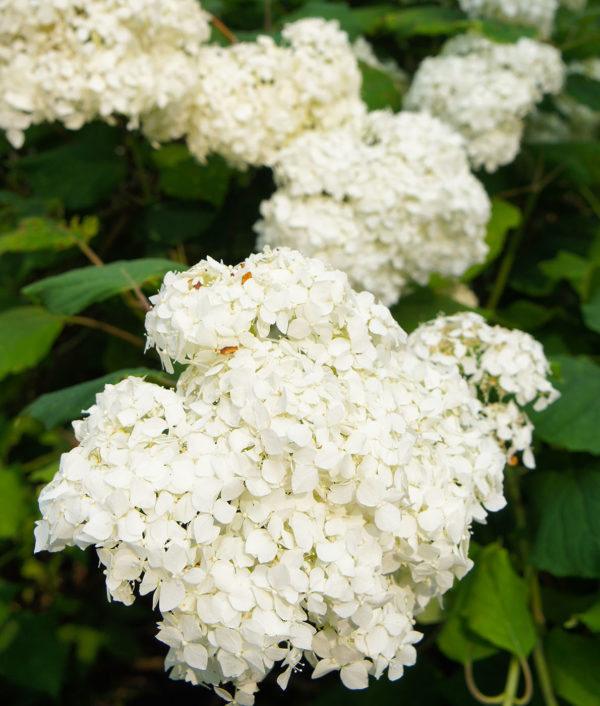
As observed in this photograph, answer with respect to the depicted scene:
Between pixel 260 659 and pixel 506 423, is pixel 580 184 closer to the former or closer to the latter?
pixel 506 423

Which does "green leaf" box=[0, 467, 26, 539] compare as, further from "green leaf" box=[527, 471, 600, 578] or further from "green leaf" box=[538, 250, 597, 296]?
"green leaf" box=[538, 250, 597, 296]

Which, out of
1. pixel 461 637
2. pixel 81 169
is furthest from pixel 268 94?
pixel 461 637

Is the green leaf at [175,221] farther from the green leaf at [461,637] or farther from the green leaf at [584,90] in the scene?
the green leaf at [584,90]

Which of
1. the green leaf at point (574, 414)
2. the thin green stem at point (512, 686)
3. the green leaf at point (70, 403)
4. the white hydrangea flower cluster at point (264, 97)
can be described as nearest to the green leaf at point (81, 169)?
the white hydrangea flower cluster at point (264, 97)

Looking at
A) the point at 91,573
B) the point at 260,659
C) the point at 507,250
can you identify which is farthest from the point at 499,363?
the point at 91,573

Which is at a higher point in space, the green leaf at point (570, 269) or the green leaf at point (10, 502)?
the green leaf at point (570, 269)

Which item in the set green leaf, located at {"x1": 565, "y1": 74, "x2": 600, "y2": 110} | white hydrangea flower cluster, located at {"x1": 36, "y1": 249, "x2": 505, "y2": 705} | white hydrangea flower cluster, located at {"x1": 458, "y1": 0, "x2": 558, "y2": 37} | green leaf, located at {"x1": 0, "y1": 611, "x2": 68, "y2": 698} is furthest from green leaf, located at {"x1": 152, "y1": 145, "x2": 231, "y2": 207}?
green leaf, located at {"x1": 0, "y1": 611, "x2": 68, "y2": 698}
